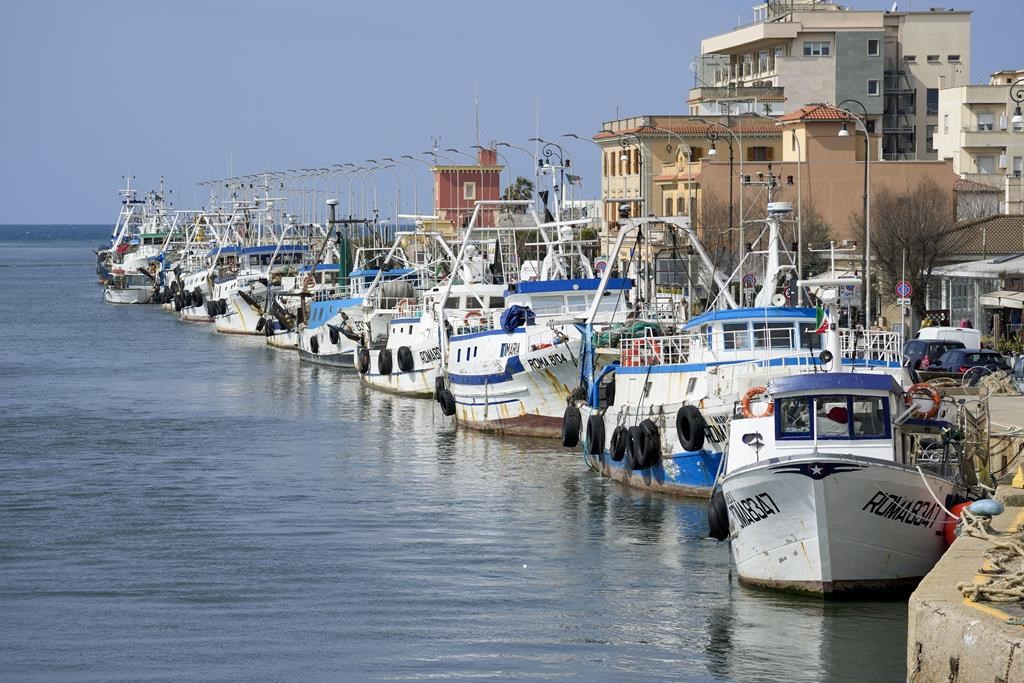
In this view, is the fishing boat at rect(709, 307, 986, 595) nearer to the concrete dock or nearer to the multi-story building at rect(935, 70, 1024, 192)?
the concrete dock

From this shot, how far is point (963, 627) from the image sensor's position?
17.3 metres

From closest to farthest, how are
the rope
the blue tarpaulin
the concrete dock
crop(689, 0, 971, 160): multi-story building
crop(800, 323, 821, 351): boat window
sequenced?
the concrete dock < the rope < crop(800, 323, 821, 351): boat window < the blue tarpaulin < crop(689, 0, 971, 160): multi-story building

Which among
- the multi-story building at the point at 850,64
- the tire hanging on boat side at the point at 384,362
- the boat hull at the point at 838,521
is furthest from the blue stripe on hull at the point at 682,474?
the multi-story building at the point at 850,64

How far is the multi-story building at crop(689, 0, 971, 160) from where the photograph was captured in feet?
342

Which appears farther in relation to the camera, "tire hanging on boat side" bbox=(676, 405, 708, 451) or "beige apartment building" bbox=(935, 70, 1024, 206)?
"beige apartment building" bbox=(935, 70, 1024, 206)

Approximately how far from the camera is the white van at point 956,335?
157ft

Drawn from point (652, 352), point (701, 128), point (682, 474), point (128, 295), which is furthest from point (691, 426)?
point (128, 295)

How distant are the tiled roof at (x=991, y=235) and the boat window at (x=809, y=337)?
29.7 metres

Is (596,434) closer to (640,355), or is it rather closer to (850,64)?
(640,355)

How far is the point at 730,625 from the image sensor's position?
2391 cm

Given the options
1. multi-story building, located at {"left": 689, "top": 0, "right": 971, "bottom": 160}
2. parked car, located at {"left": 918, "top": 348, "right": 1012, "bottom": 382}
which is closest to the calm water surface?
parked car, located at {"left": 918, "top": 348, "right": 1012, "bottom": 382}

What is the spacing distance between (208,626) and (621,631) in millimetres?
5752

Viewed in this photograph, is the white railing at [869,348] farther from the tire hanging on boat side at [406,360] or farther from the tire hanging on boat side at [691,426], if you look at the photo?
the tire hanging on boat side at [406,360]

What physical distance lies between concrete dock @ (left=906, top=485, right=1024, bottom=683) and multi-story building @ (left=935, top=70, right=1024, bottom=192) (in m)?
73.0
